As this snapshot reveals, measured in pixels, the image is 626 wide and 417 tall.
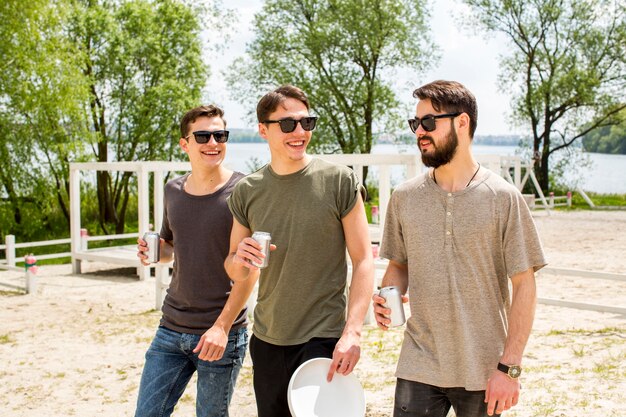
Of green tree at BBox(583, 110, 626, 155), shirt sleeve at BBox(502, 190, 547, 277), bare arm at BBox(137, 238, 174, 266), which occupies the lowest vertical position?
bare arm at BBox(137, 238, 174, 266)

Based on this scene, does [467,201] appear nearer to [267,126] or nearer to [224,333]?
[267,126]

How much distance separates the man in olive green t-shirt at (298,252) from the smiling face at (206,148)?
491 millimetres

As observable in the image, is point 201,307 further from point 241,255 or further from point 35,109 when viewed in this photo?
point 35,109

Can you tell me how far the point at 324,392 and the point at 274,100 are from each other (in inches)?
46.7

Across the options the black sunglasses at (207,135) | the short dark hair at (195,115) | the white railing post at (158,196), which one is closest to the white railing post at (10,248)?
the white railing post at (158,196)

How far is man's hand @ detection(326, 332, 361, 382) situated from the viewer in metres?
2.62

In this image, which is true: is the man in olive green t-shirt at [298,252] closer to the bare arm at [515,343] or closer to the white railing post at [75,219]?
the bare arm at [515,343]

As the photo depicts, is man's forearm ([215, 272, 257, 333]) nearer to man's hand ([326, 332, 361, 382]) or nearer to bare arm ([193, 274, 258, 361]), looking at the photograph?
bare arm ([193, 274, 258, 361])

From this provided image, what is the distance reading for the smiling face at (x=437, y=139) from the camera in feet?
8.50

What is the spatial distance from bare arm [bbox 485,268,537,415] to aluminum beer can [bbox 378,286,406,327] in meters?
0.38

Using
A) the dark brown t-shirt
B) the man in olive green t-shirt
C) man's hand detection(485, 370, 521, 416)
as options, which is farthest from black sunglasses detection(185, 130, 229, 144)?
man's hand detection(485, 370, 521, 416)

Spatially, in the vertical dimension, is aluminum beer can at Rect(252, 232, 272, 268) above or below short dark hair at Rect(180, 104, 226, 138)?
below

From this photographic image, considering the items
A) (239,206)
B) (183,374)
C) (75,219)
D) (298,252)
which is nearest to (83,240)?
(75,219)

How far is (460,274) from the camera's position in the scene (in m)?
2.55
